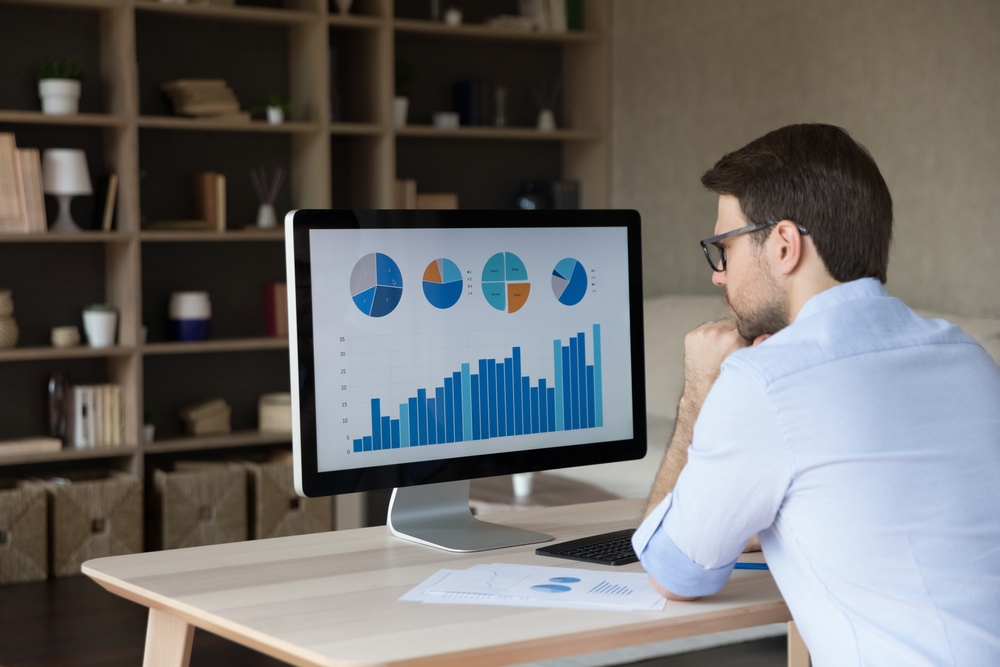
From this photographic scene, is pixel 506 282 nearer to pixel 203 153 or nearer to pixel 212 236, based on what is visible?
pixel 212 236

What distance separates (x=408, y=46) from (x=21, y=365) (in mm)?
2031

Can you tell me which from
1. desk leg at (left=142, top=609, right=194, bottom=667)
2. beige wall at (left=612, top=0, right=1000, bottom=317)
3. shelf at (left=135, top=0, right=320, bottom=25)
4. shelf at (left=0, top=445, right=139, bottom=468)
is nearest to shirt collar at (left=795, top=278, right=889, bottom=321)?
desk leg at (left=142, top=609, right=194, bottom=667)

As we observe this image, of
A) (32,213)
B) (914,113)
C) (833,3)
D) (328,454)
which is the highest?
(833,3)

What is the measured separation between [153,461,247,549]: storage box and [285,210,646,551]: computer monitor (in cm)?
259

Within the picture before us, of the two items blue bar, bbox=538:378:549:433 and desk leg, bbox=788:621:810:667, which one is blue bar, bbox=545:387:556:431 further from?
desk leg, bbox=788:621:810:667

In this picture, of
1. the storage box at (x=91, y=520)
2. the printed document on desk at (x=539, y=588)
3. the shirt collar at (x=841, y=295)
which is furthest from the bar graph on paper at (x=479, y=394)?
the storage box at (x=91, y=520)

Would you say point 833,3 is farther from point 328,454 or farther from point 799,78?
point 328,454

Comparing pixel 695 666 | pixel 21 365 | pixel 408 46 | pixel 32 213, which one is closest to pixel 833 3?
pixel 408 46

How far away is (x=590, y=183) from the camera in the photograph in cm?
515

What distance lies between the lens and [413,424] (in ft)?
5.17

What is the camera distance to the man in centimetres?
117

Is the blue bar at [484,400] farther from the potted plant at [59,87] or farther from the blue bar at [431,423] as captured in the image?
the potted plant at [59,87]

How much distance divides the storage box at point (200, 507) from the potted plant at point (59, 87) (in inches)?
51.9

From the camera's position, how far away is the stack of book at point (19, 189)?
12.5ft
